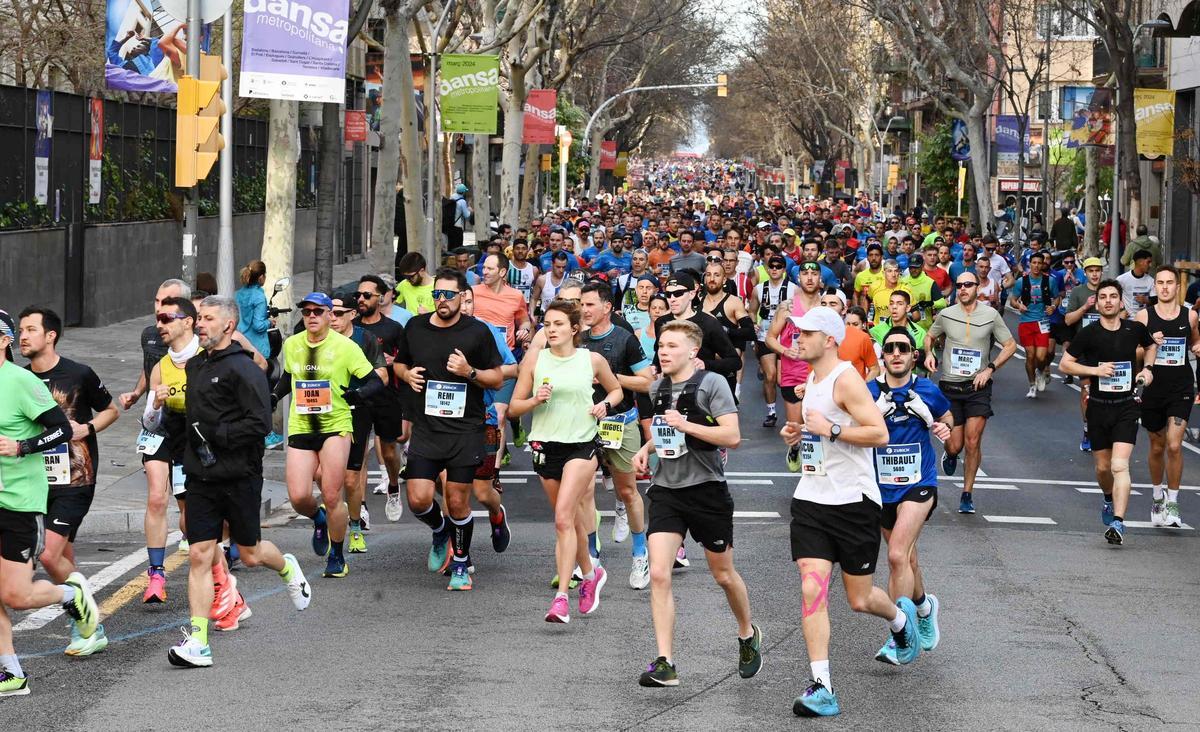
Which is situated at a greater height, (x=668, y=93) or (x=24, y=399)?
(x=668, y=93)

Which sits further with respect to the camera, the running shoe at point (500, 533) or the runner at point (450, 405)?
the running shoe at point (500, 533)

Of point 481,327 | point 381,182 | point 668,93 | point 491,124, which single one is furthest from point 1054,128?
point 481,327

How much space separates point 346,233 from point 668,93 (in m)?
47.4

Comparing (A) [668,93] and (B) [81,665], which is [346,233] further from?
(A) [668,93]

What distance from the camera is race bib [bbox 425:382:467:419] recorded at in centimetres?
1084

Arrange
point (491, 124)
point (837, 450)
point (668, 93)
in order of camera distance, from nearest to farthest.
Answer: point (837, 450) → point (491, 124) → point (668, 93)

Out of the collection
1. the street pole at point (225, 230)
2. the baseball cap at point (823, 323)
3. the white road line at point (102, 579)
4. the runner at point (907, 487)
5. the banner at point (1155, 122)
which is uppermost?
the banner at point (1155, 122)

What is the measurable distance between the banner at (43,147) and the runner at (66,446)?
590 inches

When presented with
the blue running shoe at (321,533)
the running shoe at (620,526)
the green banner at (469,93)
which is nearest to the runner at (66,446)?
the blue running shoe at (321,533)

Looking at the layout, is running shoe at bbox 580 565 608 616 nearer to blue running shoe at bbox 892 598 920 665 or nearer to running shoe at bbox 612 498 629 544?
blue running shoe at bbox 892 598 920 665

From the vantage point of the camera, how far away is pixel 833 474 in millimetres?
7945

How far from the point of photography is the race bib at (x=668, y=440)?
8633 millimetres

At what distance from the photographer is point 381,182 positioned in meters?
27.0

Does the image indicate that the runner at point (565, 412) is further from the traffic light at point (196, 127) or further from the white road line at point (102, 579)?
the traffic light at point (196, 127)
